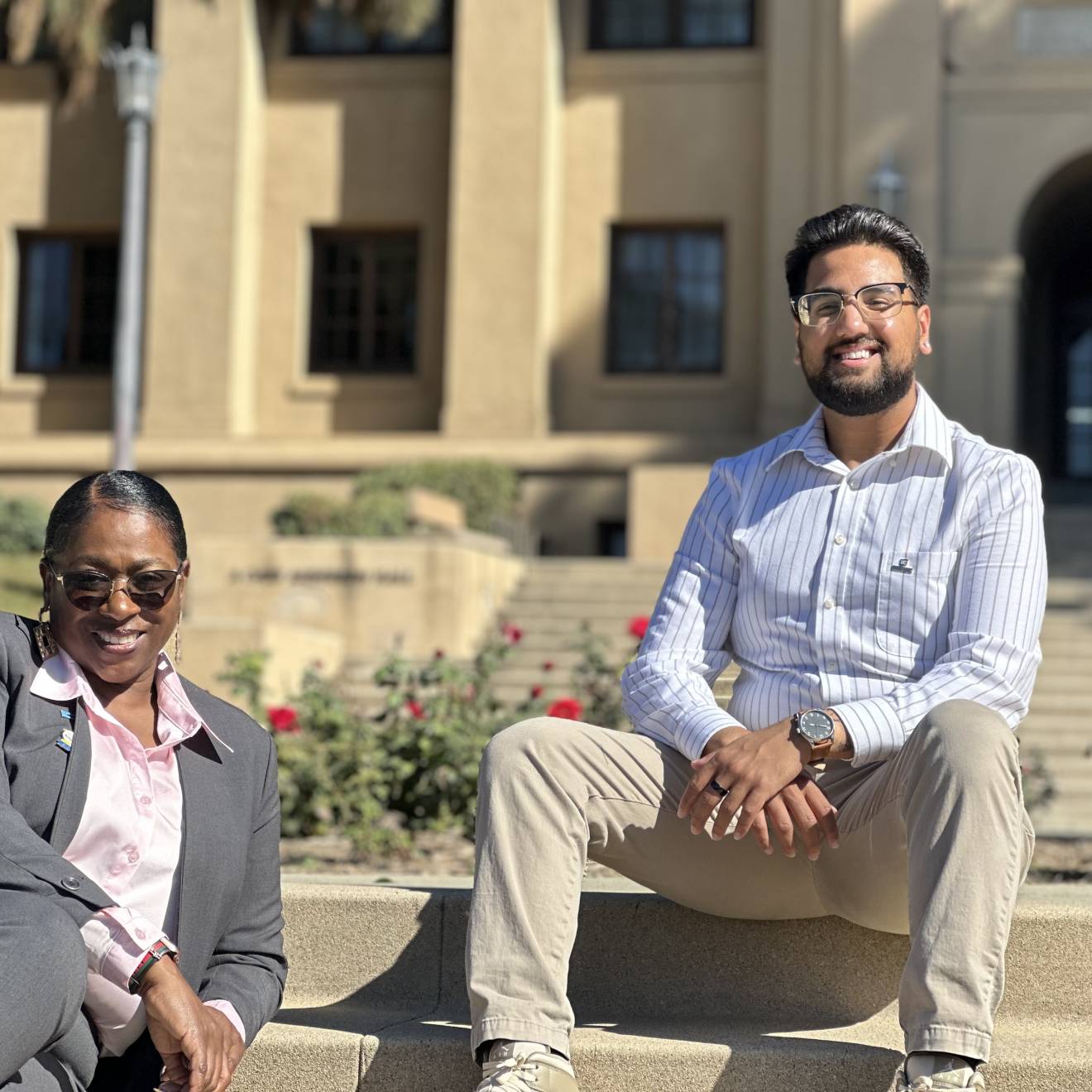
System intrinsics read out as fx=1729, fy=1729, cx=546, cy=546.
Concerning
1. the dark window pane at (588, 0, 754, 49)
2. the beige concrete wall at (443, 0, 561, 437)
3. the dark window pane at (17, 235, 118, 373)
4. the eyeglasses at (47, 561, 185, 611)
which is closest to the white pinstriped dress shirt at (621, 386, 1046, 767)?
the eyeglasses at (47, 561, 185, 611)

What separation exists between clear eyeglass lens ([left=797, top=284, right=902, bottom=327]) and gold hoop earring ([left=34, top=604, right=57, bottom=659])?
1.81 metres

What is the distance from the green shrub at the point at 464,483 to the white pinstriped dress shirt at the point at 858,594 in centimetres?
1225

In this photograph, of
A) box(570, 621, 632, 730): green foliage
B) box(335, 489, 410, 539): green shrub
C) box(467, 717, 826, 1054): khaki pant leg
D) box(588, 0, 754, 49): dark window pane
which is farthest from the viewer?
box(588, 0, 754, 49): dark window pane

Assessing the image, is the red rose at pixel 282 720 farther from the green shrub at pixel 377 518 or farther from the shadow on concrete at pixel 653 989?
the green shrub at pixel 377 518

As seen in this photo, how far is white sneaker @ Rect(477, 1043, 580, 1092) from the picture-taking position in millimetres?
3168

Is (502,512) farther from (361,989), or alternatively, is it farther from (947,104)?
(361,989)

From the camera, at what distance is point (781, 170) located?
18516 millimetres

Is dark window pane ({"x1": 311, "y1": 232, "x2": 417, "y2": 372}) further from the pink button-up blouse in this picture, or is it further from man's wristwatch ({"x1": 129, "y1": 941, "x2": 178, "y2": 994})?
man's wristwatch ({"x1": 129, "y1": 941, "x2": 178, "y2": 994})

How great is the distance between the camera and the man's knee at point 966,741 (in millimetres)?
3215

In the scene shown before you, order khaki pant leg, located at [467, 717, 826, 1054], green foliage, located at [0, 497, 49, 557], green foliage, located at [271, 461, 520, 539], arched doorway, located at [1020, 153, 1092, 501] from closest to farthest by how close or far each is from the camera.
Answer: khaki pant leg, located at [467, 717, 826, 1054], green foliage, located at [271, 461, 520, 539], green foliage, located at [0, 497, 49, 557], arched doorway, located at [1020, 153, 1092, 501]

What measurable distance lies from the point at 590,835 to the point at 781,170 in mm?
15781

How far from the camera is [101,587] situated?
3203 millimetres

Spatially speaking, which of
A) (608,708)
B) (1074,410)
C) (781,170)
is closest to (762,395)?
(781,170)

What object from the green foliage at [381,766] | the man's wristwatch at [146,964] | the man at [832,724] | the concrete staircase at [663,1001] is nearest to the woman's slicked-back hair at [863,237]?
the man at [832,724]
